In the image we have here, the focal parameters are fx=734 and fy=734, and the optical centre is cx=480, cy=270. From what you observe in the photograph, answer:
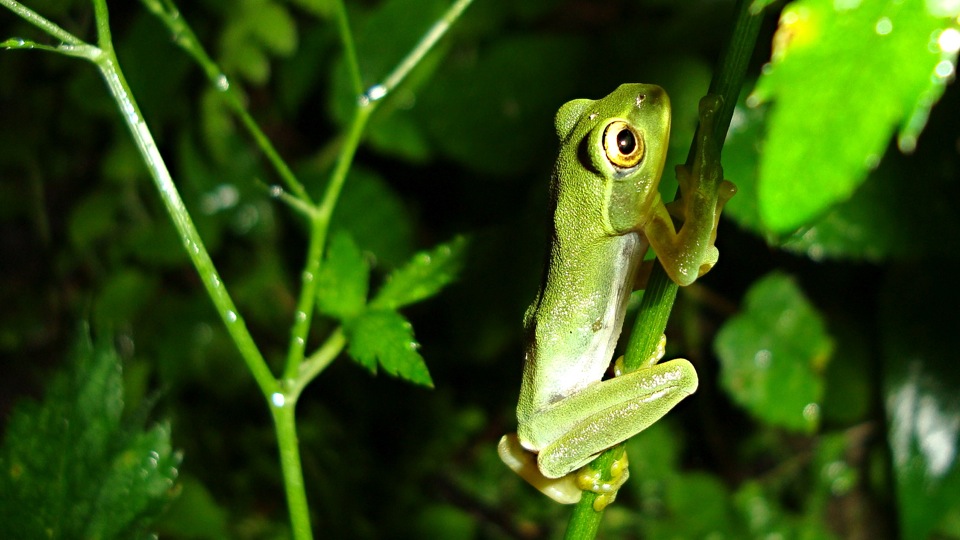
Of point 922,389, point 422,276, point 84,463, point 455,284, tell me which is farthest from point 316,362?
point 922,389

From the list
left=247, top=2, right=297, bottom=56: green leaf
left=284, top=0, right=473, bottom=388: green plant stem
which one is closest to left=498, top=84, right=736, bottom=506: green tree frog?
left=284, top=0, right=473, bottom=388: green plant stem

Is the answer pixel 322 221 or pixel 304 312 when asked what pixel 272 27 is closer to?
pixel 322 221

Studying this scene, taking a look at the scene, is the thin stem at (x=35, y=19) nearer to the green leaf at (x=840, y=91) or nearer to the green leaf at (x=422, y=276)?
the green leaf at (x=422, y=276)

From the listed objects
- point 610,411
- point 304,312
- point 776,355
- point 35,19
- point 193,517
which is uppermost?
point 35,19

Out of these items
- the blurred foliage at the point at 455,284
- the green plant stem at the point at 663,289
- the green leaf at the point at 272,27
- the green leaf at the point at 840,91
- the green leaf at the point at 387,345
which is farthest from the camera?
the green leaf at the point at 272,27

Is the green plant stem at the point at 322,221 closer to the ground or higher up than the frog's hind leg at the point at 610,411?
higher up

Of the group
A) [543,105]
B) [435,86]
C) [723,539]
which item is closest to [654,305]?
[543,105]

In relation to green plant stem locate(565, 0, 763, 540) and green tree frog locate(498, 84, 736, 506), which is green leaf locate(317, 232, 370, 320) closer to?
green tree frog locate(498, 84, 736, 506)

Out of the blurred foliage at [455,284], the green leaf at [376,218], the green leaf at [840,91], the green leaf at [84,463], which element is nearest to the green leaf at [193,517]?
the blurred foliage at [455,284]
